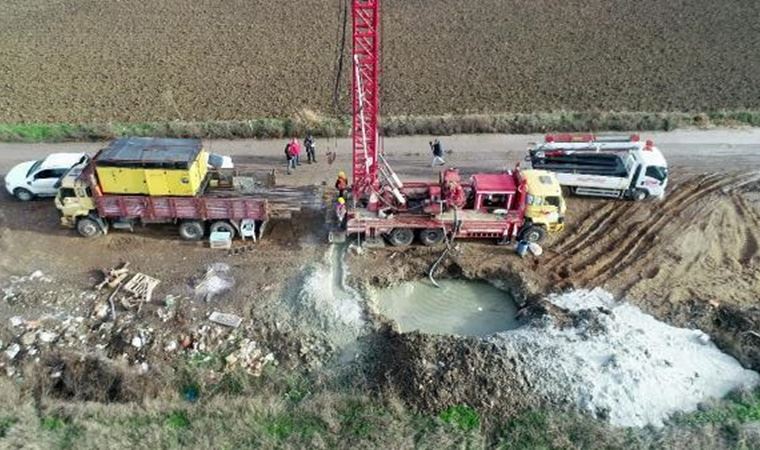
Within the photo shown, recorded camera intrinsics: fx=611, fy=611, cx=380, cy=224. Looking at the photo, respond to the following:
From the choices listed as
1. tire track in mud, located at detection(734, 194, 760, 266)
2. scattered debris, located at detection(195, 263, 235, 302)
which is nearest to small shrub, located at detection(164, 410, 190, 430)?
scattered debris, located at detection(195, 263, 235, 302)

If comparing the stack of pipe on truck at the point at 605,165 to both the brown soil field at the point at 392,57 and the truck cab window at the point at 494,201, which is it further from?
the brown soil field at the point at 392,57

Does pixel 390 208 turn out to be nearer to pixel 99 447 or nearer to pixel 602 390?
pixel 602 390

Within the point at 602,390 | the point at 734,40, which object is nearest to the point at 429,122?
the point at 602,390

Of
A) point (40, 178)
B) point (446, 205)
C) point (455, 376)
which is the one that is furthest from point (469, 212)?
point (40, 178)

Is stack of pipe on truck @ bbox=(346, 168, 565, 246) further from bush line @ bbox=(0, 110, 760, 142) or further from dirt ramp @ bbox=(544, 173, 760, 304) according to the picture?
bush line @ bbox=(0, 110, 760, 142)

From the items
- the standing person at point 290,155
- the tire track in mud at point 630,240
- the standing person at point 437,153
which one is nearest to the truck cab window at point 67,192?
the standing person at point 290,155

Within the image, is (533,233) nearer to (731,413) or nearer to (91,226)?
(731,413)

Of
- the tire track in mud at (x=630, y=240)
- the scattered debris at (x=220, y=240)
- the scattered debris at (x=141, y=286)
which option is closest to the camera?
the scattered debris at (x=141, y=286)
